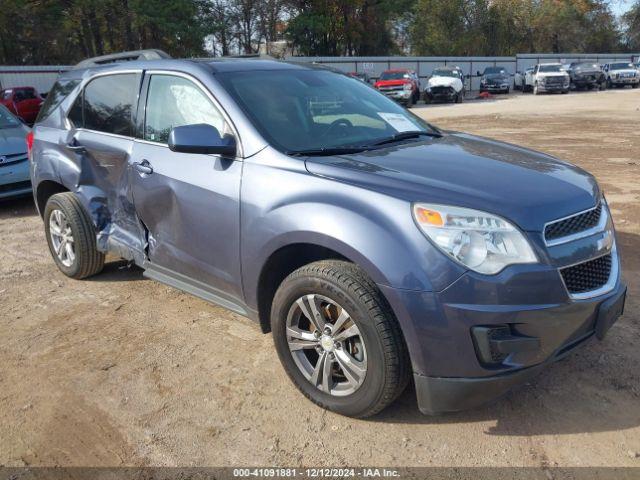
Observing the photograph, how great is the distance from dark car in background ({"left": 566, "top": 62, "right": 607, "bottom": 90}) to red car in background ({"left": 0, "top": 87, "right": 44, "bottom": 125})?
30.5 m

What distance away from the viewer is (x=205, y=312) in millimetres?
4254

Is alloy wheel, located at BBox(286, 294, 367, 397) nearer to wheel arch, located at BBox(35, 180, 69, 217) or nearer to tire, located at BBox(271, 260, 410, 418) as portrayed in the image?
tire, located at BBox(271, 260, 410, 418)

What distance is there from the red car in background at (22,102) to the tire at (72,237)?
18.3 m

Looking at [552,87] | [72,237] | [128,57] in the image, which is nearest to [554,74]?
[552,87]

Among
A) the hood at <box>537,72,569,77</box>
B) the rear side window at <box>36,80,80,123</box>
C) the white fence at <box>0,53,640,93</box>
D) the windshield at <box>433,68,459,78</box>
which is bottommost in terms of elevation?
the rear side window at <box>36,80,80,123</box>

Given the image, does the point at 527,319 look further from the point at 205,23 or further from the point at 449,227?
the point at 205,23

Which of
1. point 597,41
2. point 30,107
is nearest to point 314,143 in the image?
point 30,107

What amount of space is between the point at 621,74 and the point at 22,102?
35128mm

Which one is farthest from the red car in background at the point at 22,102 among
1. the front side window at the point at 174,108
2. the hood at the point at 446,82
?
the front side window at the point at 174,108

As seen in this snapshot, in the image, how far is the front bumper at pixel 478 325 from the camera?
2.38 meters

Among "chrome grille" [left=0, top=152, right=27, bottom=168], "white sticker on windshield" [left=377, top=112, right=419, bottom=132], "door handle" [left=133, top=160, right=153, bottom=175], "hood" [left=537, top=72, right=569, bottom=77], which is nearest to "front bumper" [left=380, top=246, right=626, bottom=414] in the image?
"white sticker on windshield" [left=377, top=112, right=419, bottom=132]

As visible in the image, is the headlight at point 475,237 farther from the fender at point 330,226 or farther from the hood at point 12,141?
the hood at point 12,141

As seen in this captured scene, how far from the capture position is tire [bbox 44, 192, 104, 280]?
4.58 metres

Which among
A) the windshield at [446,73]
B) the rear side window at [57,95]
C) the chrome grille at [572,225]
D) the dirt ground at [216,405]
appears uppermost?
the windshield at [446,73]
